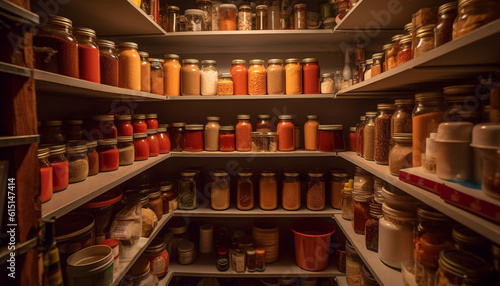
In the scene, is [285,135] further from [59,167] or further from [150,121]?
[59,167]

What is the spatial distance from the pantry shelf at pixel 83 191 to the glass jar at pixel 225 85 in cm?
76

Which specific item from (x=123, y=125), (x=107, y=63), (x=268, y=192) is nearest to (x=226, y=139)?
(x=268, y=192)

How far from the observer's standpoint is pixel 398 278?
107 centimetres

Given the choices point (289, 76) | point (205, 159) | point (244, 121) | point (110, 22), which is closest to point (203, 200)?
point (205, 159)

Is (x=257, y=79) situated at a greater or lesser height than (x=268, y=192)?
greater

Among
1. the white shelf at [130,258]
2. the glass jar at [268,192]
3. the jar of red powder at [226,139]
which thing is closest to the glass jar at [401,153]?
the glass jar at [268,192]

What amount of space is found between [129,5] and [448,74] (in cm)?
140

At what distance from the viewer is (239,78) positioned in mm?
1943

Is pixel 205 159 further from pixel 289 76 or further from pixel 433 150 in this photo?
pixel 433 150

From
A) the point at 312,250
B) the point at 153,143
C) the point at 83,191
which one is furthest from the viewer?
the point at 312,250

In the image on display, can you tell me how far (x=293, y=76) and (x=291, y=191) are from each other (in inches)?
30.9

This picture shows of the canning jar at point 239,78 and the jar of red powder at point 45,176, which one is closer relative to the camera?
the jar of red powder at point 45,176

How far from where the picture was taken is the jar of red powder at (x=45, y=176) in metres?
0.89

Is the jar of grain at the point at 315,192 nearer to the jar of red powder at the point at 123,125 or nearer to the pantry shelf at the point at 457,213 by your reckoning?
the pantry shelf at the point at 457,213
